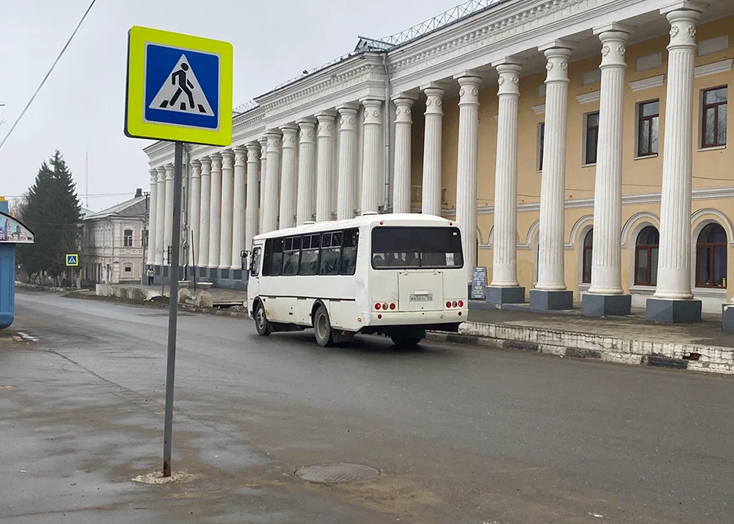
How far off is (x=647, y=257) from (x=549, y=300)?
4.73 m

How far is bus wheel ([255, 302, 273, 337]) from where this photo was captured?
75.2ft

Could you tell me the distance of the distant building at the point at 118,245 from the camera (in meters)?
95.2

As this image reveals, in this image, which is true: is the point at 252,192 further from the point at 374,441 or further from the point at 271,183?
the point at 374,441

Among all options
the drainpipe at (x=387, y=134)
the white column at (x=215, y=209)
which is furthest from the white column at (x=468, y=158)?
the white column at (x=215, y=209)

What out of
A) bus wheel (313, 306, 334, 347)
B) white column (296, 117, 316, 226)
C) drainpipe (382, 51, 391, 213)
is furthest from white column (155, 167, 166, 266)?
bus wheel (313, 306, 334, 347)

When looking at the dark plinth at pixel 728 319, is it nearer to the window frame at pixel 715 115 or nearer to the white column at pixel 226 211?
the window frame at pixel 715 115

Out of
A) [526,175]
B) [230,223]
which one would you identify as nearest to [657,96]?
[526,175]

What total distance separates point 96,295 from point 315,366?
4538 cm

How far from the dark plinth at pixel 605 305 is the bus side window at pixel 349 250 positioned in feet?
34.1

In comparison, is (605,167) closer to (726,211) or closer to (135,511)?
(726,211)

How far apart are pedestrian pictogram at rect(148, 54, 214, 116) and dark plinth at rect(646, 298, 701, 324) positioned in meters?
19.4

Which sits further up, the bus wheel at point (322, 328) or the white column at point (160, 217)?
the white column at point (160, 217)

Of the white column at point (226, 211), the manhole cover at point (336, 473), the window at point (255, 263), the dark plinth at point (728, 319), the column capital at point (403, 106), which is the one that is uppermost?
the column capital at point (403, 106)

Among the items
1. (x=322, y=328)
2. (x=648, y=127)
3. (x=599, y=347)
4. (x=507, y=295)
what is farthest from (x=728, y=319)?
(x=648, y=127)
